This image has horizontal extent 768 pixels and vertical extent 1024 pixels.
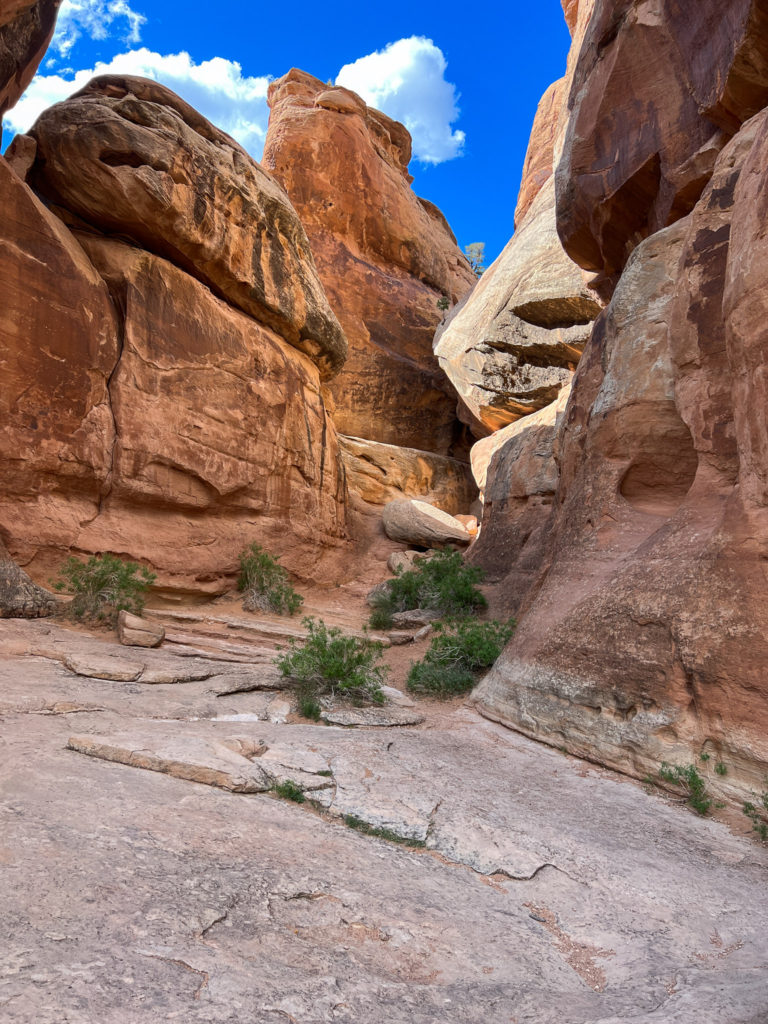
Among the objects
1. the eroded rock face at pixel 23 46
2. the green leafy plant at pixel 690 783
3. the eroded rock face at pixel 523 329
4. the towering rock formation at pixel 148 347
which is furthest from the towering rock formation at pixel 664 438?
the eroded rock face at pixel 23 46

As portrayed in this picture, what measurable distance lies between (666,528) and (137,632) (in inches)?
265

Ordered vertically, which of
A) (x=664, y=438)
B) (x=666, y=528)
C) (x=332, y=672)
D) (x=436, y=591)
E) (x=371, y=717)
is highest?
(x=664, y=438)

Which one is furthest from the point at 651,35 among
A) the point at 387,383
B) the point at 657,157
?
the point at 387,383

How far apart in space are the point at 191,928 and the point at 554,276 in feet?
61.2

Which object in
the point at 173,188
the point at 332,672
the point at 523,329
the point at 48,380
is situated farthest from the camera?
the point at 523,329

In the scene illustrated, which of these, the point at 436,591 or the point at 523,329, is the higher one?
the point at 523,329

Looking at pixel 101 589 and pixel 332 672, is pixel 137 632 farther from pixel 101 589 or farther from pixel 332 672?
pixel 332 672

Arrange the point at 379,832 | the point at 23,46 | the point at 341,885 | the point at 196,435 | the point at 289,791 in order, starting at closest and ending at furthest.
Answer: the point at 341,885, the point at 379,832, the point at 289,791, the point at 23,46, the point at 196,435

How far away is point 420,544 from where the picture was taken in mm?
18438

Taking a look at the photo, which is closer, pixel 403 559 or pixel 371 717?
pixel 371 717

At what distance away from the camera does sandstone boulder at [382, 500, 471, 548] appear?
1830 centimetres

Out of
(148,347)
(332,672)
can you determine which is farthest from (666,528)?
(148,347)

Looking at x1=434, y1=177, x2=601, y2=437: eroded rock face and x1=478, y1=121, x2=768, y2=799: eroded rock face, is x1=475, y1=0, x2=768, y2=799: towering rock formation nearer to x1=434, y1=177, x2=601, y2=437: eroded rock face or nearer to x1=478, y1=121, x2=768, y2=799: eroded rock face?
x1=478, y1=121, x2=768, y2=799: eroded rock face

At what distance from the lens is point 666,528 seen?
635 centimetres
